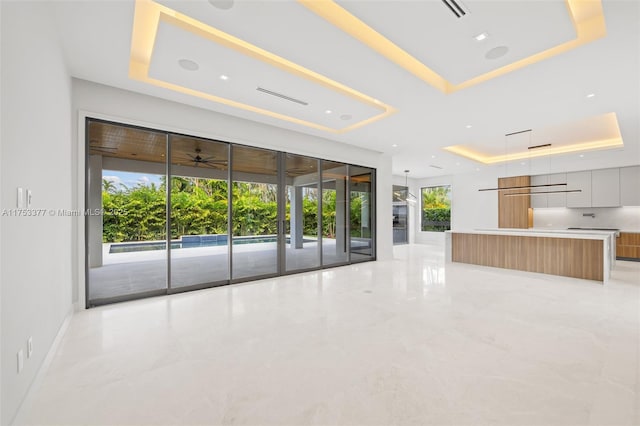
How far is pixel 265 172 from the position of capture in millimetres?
6316

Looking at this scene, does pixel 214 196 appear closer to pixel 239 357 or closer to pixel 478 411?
pixel 239 357

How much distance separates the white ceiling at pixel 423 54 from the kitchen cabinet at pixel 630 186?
3603mm

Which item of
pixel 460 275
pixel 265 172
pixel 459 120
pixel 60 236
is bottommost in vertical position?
pixel 460 275

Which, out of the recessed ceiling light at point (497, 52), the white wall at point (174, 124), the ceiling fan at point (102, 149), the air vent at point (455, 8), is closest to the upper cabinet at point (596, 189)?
the white wall at point (174, 124)

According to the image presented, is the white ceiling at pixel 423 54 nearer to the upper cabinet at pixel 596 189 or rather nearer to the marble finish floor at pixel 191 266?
the marble finish floor at pixel 191 266

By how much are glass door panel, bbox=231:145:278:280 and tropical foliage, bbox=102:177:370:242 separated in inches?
0.8

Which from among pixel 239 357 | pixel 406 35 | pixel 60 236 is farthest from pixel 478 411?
pixel 60 236

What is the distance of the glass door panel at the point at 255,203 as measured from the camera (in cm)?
593

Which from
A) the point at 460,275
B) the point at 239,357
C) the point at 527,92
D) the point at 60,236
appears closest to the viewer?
the point at 239,357

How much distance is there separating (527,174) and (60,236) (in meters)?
11.7

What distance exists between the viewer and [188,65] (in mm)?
3488

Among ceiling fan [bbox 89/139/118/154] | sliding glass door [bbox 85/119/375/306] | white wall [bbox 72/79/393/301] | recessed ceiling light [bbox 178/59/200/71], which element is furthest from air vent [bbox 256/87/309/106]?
ceiling fan [bbox 89/139/118/154]

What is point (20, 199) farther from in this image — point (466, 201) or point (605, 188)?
point (466, 201)

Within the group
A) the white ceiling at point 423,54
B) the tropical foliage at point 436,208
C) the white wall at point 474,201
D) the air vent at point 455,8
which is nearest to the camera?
the air vent at point 455,8
